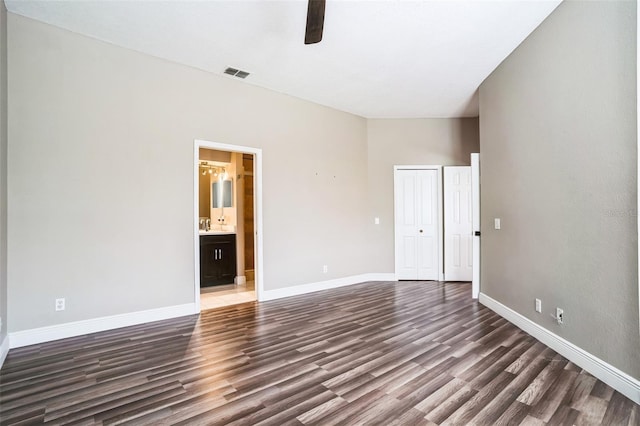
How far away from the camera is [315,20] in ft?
7.06

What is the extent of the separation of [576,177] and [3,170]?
484cm

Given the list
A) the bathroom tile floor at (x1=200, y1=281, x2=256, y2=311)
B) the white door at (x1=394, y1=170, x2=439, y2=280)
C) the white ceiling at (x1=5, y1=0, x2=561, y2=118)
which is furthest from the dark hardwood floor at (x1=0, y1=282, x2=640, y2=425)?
the white ceiling at (x1=5, y1=0, x2=561, y2=118)

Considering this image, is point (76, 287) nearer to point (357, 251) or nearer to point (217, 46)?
point (217, 46)

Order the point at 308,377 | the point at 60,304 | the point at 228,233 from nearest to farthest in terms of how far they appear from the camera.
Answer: the point at 308,377 < the point at 60,304 < the point at 228,233

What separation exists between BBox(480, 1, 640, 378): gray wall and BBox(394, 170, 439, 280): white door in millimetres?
2143

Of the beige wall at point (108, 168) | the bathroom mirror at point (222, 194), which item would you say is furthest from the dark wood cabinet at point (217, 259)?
the beige wall at point (108, 168)

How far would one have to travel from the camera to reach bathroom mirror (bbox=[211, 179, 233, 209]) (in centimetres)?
639

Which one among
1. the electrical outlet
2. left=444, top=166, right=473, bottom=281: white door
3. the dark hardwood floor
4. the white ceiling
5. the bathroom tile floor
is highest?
the white ceiling

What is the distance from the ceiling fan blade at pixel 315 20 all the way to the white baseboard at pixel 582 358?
309 centimetres

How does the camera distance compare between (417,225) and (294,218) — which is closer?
(294,218)

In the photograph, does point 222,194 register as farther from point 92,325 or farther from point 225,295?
point 92,325

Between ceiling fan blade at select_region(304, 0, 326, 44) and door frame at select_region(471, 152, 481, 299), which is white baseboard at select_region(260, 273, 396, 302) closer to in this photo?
door frame at select_region(471, 152, 481, 299)

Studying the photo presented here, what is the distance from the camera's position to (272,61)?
3.89 meters

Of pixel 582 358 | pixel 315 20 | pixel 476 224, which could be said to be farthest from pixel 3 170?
pixel 476 224
